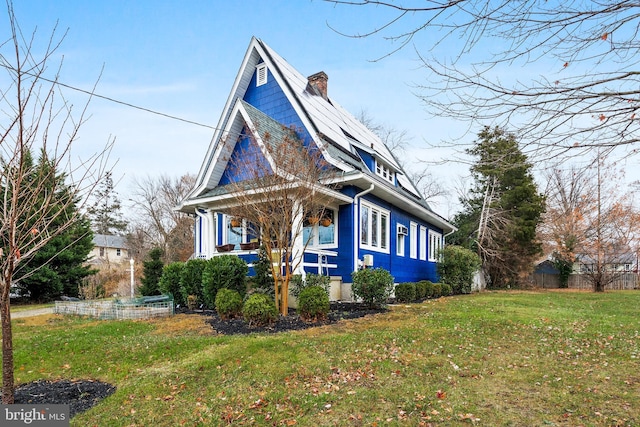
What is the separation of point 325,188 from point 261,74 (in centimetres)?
720

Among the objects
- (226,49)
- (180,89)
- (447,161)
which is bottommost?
(447,161)

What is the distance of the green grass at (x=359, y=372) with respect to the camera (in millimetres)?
3871

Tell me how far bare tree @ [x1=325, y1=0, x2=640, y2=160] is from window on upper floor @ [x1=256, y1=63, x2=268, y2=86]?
12499 mm

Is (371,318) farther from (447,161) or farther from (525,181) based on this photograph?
(525,181)

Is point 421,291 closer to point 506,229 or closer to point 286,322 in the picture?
point 286,322

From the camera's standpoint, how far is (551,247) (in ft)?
103

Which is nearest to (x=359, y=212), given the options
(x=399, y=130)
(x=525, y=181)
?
(x=525, y=181)

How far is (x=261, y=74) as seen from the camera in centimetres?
1484

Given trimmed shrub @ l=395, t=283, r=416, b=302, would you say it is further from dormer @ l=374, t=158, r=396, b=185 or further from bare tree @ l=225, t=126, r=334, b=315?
bare tree @ l=225, t=126, r=334, b=315

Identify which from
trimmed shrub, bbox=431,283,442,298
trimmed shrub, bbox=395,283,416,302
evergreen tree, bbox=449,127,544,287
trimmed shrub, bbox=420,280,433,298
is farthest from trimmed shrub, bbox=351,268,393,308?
evergreen tree, bbox=449,127,544,287

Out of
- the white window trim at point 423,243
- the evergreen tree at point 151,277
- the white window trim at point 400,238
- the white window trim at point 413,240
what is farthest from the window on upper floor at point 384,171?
the evergreen tree at point 151,277

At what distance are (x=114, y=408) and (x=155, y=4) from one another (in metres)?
6.12

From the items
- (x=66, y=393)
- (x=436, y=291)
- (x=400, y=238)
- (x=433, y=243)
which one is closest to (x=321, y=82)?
(x=400, y=238)

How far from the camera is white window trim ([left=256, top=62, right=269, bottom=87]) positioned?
14.7 meters
